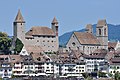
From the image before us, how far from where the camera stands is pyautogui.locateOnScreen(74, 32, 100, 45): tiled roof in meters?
113

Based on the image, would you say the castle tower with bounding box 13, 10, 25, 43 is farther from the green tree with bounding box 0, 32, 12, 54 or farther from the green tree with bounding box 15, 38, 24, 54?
the green tree with bounding box 15, 38, 24, 54

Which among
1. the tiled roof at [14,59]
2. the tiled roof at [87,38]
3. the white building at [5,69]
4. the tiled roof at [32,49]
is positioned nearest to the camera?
the white building at [5,69]

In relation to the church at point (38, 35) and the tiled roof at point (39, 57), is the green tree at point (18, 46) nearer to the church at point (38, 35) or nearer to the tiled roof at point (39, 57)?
the church at point (38, 35)

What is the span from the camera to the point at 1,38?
103000 mm

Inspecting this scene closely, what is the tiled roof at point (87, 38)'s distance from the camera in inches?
4447

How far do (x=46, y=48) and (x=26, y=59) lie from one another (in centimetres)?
1989

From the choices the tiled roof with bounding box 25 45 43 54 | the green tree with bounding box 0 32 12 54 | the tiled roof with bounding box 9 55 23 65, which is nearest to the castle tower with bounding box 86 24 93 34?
the tiled roof with bounding box 25 45 43 54

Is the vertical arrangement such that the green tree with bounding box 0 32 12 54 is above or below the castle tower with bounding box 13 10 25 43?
below

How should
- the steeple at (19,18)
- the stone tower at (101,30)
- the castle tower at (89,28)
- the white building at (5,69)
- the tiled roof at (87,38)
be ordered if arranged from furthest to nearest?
the castle tower at (89,28) → the stone tower at (101,30) → the tiled roof at (87,38) → the steeple at (19,18) → the white building at (5,69)

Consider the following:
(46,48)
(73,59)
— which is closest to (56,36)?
(46,48)

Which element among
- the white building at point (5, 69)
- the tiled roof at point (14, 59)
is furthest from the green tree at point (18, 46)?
the white building at point (5, 69)

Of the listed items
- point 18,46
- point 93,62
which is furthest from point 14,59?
point 93,62

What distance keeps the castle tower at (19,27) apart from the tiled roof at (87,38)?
12.2 metres

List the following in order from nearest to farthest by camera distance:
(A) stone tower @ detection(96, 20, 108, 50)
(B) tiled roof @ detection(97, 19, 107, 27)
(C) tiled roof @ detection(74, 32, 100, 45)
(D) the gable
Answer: (D) the gable, (C) tiled roof @ detection(74, 32, 100, 45), (A) stone tower @ detection(96, 20, 108, 50), (B) tiled roof @ detection(97, 19, 107, 27)
